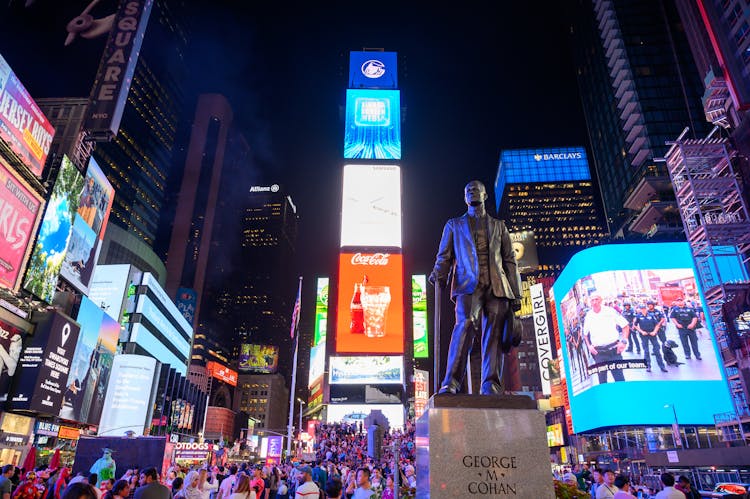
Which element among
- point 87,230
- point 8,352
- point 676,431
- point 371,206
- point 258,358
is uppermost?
point 371,206

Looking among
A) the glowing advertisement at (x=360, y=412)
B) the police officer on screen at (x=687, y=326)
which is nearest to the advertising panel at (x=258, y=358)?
the glowing advertisement at (x=360, y=412)

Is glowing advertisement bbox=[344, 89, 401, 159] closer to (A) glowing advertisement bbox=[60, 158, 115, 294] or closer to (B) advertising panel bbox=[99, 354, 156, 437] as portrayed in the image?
(A) glowing advertisement bbox=[60, 158, 115, 294]

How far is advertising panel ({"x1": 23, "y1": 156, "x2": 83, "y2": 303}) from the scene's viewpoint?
2453 cm

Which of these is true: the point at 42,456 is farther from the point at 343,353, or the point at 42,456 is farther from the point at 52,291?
the point at 343,353

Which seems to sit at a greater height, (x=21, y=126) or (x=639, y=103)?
(x=639, y=103)

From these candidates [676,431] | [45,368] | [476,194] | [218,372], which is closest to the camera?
[476,194]

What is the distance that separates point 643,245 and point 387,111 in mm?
30380

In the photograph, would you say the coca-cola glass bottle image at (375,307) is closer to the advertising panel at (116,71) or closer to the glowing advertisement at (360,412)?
the glowing advertisement at (360,412)

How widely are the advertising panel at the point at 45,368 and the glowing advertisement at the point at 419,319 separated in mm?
38359

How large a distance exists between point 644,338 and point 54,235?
159ft

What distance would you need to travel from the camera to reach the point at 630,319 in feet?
151

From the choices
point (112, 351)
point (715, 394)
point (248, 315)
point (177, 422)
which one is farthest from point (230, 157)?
point (715, 394)

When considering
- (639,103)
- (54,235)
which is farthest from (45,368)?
(639,103)

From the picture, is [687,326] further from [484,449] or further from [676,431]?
[484,449]
